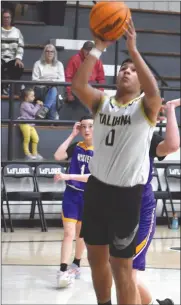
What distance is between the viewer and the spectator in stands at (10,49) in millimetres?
8719

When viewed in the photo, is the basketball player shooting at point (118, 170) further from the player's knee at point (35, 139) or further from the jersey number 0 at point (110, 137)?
the player's knee at point (35, 139)

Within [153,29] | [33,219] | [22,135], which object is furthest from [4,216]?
[153,29]

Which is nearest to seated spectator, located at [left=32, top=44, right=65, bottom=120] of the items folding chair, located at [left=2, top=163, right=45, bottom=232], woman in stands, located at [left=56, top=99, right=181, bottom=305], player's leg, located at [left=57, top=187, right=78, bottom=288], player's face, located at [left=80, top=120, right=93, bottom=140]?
folding chair, located at [left=2, top=163, right=45, bottom=232]

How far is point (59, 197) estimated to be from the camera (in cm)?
1055

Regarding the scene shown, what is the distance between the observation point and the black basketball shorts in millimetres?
4305

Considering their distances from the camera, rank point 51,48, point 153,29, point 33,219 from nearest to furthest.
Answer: point 51,48 < point 33,219 < point 153,29

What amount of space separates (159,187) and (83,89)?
22.9 ft

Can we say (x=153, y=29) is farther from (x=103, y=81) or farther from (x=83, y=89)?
(x=83, y=89)

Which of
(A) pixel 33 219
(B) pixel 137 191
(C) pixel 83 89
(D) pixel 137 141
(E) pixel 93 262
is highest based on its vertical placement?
(C) pixel 83 89

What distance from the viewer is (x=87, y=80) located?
4266 mm

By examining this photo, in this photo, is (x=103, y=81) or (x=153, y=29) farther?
(x=153, y=29)

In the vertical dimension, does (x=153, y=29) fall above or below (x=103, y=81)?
above

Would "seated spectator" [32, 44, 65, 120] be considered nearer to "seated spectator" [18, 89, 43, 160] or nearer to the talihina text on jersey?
"seated spectator" [18, 89, 43, 160]

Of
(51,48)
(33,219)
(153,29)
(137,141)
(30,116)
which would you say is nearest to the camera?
(137,141)
